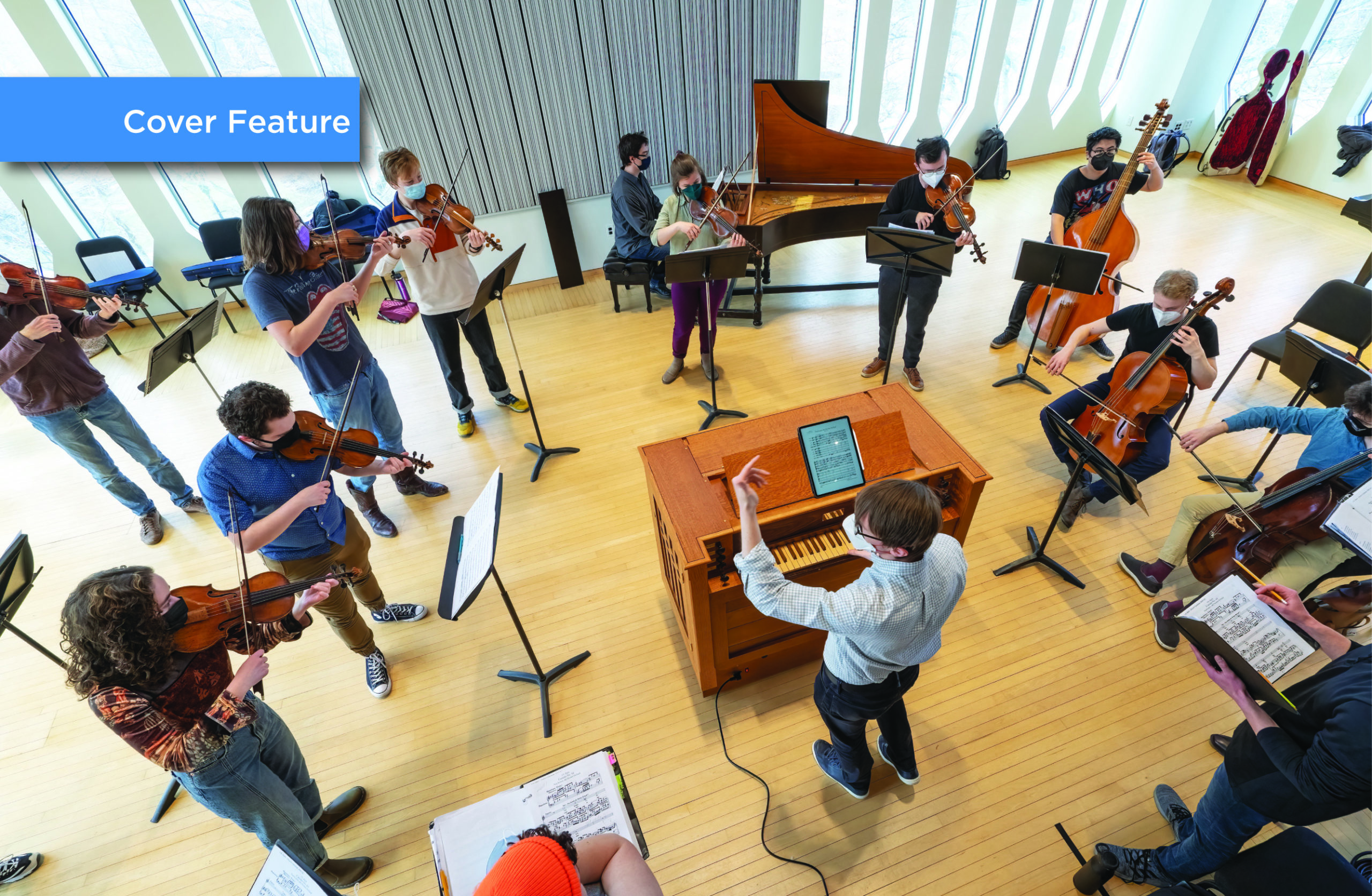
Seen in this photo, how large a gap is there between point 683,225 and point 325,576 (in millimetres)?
3085

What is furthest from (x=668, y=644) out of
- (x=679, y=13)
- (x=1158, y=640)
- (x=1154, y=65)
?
(x=1154, y=65)

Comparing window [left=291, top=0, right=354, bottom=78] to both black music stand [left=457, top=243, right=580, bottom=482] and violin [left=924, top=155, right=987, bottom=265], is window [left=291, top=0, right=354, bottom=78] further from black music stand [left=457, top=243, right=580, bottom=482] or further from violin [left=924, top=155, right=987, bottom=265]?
violin [left=924, top=155, right=987, bottom=265]

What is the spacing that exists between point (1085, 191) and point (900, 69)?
4306mm

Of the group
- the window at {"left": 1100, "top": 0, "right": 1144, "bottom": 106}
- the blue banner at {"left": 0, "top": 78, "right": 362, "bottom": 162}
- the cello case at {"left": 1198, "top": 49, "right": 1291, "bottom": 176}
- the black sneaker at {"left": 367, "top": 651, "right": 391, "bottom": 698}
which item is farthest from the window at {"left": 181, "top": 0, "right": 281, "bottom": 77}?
the cello case at {"left": 1198, "top": 49, "right": 1291, "bottom": 176}

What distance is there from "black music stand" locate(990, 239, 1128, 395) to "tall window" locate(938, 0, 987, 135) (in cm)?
505

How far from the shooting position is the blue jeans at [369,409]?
3.43 meters

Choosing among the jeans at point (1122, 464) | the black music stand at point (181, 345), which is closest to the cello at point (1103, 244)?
the jeans at point (1122, 464)

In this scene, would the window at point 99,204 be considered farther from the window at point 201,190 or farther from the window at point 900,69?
the window at point 900,69

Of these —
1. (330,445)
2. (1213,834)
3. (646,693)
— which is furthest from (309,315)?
(1213,834)

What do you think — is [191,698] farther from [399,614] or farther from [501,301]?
[501,301]

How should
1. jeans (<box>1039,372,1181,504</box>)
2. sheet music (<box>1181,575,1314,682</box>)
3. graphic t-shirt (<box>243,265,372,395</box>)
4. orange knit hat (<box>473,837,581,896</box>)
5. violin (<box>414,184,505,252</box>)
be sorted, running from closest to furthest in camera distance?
orange knit hat (<box>473,837,581,896</box>) < sheet music (<box>1181,575,1314,682</box>) < graphic t-shirt (<box>243,265,372,395</box>) < jeans (<box>1039,372,1181,504</box>) < violin (<box>414,184,505,252</box>)

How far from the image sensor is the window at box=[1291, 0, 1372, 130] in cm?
643

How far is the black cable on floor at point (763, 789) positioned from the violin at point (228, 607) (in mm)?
1661

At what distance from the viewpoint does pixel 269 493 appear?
2.44m
